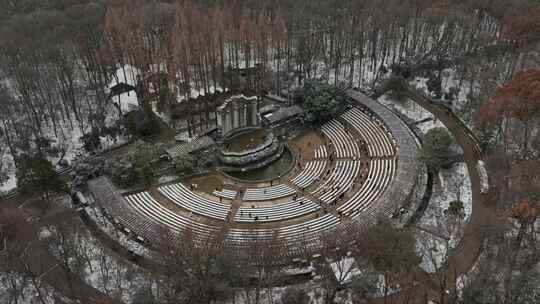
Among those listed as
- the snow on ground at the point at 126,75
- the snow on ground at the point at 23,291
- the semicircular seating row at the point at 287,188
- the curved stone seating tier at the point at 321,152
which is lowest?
the snow on ground at the point at 23,291

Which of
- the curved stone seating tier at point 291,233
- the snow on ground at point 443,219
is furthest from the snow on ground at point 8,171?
the snow on ground at point 443,219

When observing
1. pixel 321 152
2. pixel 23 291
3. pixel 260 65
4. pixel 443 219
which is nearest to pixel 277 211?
pixel 321 152

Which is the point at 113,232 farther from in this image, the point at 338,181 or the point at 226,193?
the point at 338,181

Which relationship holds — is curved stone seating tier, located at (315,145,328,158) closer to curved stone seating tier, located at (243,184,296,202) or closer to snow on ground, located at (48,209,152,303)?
curved stone seating tier, located at (243,184,296,202)

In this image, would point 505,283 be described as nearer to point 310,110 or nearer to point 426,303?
point 426,303

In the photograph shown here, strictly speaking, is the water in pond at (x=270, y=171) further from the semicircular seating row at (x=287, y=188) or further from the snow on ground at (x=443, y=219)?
the snow on ground at (x=443, y=219)

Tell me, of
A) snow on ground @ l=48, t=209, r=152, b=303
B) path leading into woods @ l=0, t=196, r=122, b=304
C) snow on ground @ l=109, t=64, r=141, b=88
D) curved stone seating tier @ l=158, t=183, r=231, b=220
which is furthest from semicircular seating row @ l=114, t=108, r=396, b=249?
snow on ground @ l=109, t=64, r=141, b=88
